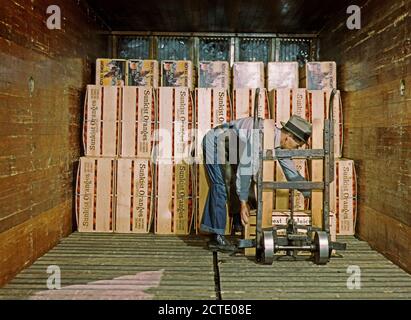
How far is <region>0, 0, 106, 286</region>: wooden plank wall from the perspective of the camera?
418 cm

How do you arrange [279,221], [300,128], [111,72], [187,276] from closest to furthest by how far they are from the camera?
[187,276], [300,128], [279,221], [111,72]

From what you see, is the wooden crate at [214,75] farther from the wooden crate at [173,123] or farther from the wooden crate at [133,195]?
the wooden crate at [133,195]

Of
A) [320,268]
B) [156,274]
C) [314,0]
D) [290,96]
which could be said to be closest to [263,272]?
[320,268]

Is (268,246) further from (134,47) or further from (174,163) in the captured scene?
(134,47)

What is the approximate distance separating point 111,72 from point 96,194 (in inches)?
72.9

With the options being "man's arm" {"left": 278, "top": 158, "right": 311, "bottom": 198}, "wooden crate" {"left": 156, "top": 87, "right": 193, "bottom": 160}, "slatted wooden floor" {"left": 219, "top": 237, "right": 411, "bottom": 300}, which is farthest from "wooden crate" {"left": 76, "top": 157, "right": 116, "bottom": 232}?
"man's arm" {"left": 278, "top": 158, "right": 311, "bottom": 198}

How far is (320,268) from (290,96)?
262 cm

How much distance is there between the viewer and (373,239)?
561 centimetres

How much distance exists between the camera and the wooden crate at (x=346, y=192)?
6.19m

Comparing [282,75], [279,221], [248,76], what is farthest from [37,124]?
[282,75]

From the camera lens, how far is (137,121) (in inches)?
250

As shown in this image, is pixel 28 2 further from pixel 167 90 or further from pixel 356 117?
pixel 356 117

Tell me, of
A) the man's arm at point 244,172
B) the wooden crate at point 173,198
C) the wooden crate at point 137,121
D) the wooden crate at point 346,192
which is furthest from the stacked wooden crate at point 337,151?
the wooden crate at point 137,121

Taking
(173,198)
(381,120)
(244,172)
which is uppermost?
(381,120)
